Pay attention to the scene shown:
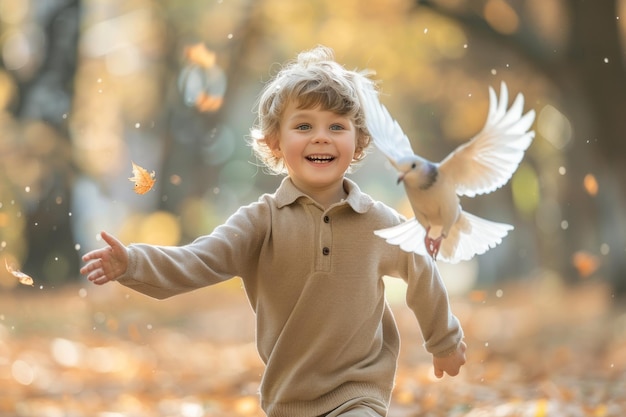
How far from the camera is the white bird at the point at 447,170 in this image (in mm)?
1729

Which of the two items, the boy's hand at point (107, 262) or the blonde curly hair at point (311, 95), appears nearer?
the boy's hand at point (107, 262)

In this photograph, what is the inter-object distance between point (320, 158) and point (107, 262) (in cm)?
50

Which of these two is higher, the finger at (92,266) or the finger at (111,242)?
the finger at (111,242)

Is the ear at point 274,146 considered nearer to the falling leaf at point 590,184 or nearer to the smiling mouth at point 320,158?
the smiling mouth at point 320,158

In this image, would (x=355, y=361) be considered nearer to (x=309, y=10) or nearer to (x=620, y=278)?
(x=620, y=278)

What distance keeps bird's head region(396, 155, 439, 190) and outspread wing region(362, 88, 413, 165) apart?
0.03 m

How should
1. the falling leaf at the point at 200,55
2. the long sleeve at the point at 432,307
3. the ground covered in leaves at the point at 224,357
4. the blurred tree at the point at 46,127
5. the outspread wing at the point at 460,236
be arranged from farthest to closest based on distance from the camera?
the falling leaf at the point at 200,55, the blurred tree at the point at 46,127, the ground covered in leaves at the point at 224,357, the long sleeve at the point at 432,307, the outspread wing at the point at 460,236

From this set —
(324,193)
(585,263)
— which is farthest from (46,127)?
(324,193)

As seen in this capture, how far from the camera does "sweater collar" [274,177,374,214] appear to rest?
2.26 m

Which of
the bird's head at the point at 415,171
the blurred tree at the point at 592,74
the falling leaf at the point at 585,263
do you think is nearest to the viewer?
the bird's head at the point at 415,171

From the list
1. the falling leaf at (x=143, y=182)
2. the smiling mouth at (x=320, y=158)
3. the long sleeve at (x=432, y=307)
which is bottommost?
the long sleeve at (x=432, y=307)

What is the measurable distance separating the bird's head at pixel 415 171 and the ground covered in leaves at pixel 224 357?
7.55 ft

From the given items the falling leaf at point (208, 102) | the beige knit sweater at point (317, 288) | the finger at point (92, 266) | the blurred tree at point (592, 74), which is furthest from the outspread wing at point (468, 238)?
the falling leaf at point (208, 102)

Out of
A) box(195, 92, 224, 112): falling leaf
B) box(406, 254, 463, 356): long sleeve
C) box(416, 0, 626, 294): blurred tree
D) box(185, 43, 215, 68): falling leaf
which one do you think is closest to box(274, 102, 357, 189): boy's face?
box(406, 254, 463, 356): long sleeve
